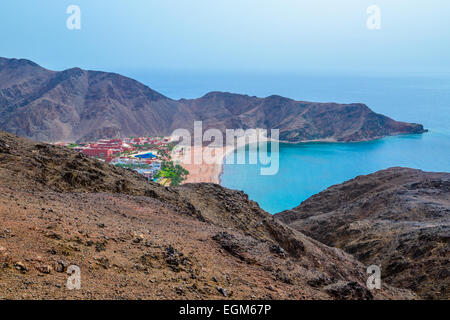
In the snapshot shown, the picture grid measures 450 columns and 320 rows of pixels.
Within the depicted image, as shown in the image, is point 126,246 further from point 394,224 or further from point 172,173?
point 172,173

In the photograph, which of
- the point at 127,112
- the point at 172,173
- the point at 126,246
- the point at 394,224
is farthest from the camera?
the point at 127,112

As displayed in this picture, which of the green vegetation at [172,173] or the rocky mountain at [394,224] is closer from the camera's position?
the rocky mountain at [394,224]

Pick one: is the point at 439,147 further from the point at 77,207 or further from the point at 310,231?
the point at 77,207

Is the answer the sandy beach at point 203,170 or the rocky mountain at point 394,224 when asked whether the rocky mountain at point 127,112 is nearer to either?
the sandy beach at point 203,170

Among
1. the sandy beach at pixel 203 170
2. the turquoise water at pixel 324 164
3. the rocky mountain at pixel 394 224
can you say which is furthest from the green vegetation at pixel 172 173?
the rocky mountain at pixel 394 224

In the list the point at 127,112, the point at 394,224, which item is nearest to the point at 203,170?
the point at 394,224

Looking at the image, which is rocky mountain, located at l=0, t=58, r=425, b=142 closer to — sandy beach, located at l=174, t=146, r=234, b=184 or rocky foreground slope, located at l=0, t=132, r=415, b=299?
sandy beach, located at l=174, t=146, r=234, b=184
